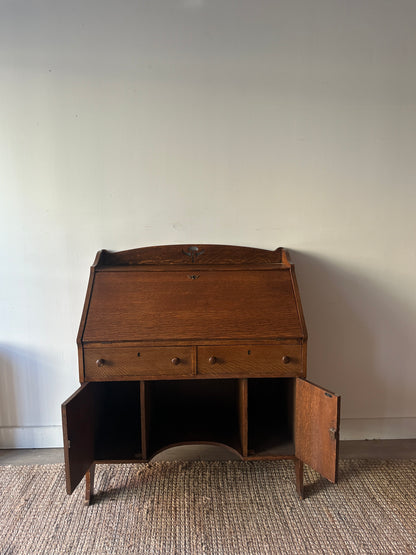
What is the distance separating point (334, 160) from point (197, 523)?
5.56 feet

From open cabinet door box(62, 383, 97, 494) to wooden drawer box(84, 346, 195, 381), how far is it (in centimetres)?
9

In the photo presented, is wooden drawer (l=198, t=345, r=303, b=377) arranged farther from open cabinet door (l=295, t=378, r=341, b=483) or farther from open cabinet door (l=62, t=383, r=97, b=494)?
open cabinet door (l=62, t=383, r=97, b=494)

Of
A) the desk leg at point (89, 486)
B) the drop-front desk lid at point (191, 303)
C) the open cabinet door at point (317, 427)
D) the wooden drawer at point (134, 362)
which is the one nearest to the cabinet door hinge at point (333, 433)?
the open cabinet door at point (317, 427)

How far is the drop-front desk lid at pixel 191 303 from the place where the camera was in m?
1.59

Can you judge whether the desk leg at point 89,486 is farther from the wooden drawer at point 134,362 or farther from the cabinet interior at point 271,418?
the cabinet interior at point 271,418

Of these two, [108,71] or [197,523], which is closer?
[197,523]

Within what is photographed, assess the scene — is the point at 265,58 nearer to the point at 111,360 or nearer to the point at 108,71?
the point at 108,71

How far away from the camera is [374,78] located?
1.86 meters

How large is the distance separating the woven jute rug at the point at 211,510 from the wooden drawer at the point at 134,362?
0.54 metres

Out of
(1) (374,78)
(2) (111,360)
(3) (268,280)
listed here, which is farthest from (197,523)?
(1) (374,78)

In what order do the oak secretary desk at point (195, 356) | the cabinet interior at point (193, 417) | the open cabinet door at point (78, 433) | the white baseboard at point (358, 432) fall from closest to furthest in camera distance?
the open cabinet door at point (78, 433) → the oak secretary desk at point (195, 356) → the cabinet interior at point (193, 417) → the white baseboard at point (358, 432)

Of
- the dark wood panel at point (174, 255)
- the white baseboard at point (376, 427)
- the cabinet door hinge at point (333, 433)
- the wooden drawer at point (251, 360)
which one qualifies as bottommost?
the white baseboard at point (376, 427)

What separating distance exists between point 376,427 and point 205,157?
1655 mm

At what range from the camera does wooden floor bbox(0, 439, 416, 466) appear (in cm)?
194
